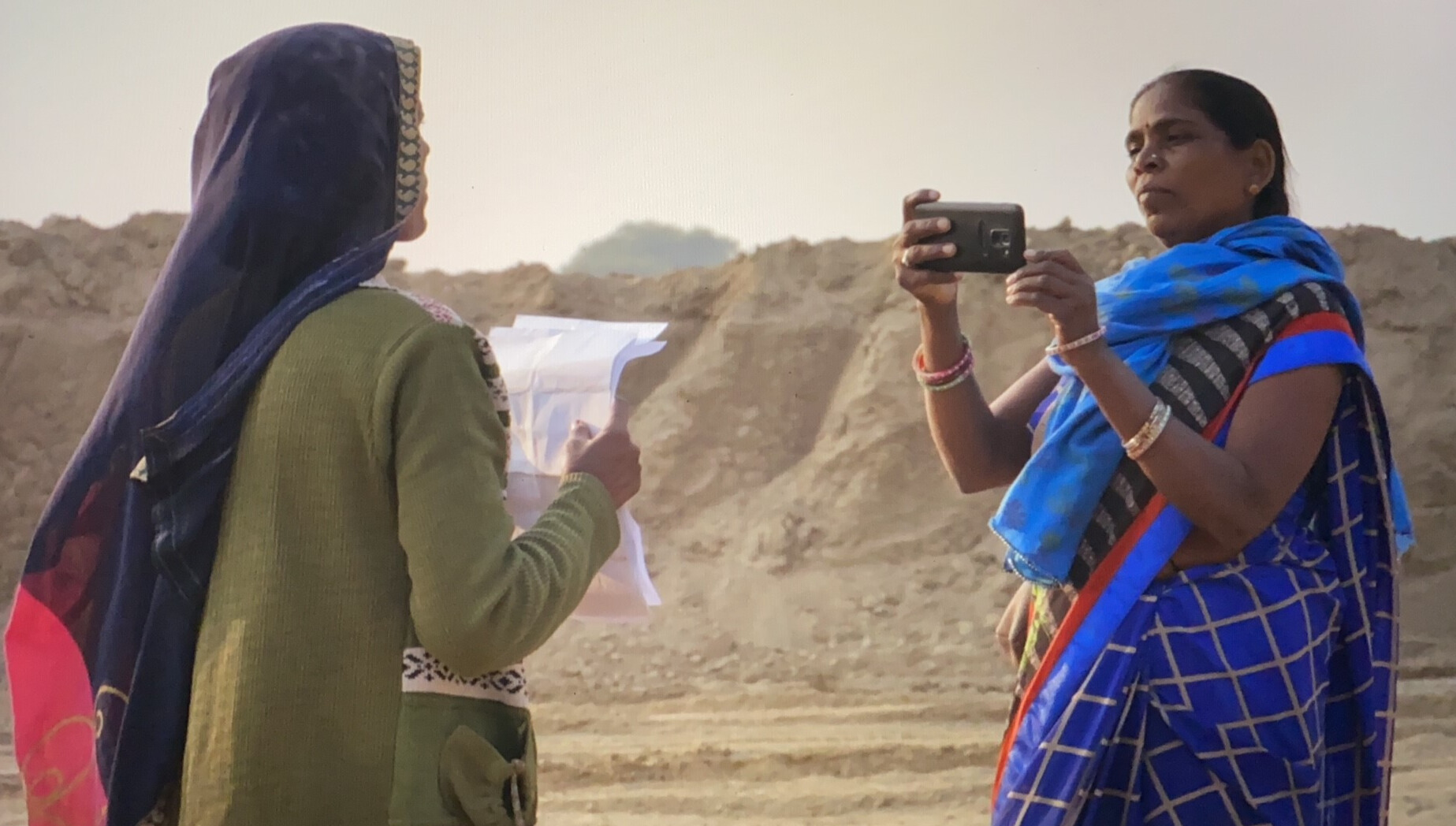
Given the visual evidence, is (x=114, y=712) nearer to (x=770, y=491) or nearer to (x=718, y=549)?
(x=718, y=549)

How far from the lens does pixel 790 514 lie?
12.2 meters

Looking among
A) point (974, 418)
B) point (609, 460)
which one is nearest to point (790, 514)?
point (974, 418)

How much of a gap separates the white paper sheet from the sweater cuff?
0.46ft

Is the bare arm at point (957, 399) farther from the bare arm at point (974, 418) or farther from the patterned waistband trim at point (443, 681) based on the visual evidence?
the patterned waistband trim at point (443, 681)

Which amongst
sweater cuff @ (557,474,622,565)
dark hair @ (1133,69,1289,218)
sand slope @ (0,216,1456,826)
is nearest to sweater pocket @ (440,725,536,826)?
sweater cuff @ (557,474,622,565)

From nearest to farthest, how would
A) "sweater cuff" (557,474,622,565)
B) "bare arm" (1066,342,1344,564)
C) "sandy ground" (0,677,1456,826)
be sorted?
"sweater cuff" (557,474,622,565) → "bare arm" (1066,342,1344,564) → "sandy ground" (0,677,1456,826)

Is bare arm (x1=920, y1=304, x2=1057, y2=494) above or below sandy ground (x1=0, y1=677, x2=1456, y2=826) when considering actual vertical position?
above

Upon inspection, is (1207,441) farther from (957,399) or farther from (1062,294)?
(957,399)

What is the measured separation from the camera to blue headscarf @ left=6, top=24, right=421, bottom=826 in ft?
4.93

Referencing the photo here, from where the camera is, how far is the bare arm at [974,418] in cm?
227

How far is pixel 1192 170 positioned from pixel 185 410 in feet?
5.10

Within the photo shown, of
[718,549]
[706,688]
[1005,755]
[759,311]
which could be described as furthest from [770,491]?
[1005,755]

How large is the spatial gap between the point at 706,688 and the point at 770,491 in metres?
4.07

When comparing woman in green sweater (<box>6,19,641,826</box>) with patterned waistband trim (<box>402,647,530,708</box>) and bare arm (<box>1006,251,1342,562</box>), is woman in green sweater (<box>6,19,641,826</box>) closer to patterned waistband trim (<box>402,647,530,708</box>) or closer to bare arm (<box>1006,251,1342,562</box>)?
patterned waistband trim (<box>402,647,530,708</box>)
